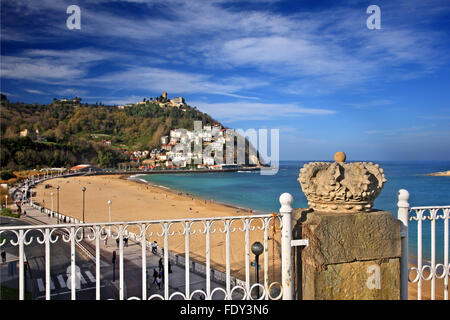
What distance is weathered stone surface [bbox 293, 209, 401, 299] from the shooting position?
110 inches

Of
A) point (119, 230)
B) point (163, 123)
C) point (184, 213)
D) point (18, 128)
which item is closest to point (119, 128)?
point (163, 123)

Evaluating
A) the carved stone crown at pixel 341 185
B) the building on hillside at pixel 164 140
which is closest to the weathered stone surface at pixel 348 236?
the carved stone crown at pixel 341 185

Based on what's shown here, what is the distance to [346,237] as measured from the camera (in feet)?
9.32

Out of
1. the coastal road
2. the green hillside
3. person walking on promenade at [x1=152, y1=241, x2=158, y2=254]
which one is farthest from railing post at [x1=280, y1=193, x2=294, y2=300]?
the green hillside

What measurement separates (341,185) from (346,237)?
48 cm

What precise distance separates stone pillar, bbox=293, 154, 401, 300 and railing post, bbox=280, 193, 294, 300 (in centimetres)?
11

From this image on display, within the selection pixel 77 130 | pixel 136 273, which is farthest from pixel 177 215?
pixel 77 130

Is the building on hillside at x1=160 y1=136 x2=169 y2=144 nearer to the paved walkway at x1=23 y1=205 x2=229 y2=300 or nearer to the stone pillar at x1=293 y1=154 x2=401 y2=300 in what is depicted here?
the paved walkway at x1=23 y1=205 x2=229 y2=300

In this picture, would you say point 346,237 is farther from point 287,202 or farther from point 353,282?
point 287,202

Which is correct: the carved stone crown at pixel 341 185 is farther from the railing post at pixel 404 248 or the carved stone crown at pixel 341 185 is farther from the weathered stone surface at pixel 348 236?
the railing post at pixel 404 248

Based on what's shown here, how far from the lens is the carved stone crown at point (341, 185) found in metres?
2.84

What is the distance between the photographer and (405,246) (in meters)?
3.19

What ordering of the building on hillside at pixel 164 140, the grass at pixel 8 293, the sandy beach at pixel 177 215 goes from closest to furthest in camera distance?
the grass at pixel 8 293 → the sandy beach at pixel 177 215 → the building on hillside at pixel 164 140
